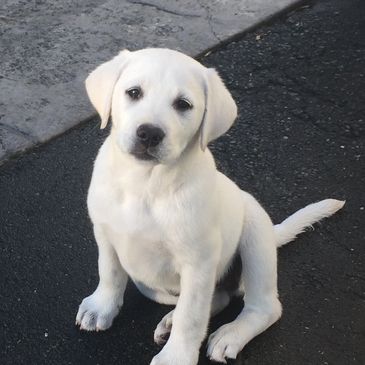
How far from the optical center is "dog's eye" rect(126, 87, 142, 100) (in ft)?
8.11

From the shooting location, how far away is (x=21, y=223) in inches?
146

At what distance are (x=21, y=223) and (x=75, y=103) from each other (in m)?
1.09

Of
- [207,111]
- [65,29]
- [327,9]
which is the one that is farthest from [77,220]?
[327,9]

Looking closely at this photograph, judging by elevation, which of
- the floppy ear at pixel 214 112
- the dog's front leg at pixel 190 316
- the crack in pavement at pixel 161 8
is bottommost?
the crack in pavement at pixel 161 8

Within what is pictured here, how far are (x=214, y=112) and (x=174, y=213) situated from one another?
0.40m

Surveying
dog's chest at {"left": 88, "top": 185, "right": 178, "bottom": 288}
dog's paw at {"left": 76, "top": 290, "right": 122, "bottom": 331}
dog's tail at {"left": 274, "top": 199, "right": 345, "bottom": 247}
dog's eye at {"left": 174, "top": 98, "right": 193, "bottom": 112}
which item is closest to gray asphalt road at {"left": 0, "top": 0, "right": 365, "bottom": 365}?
dog's paw at {"left": 76, "top": 290, "right": 122, "bottom": 331}

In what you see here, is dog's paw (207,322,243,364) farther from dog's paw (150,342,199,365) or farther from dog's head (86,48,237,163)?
dog's head (86,48,237,163)

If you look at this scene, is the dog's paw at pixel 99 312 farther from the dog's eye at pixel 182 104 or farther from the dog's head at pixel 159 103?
the dog's eye at pixel 182 104

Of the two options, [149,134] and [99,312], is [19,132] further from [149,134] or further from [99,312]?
[149,134]

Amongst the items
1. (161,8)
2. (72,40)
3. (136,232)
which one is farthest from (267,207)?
(161,8)

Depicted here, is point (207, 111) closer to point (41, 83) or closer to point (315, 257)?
point (315, 257)

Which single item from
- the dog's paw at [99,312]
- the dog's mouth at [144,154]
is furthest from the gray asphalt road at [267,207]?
the dog's mouth at [144,154]

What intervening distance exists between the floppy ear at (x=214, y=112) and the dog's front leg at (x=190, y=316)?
48cm

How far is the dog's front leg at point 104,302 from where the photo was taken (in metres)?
3.05
